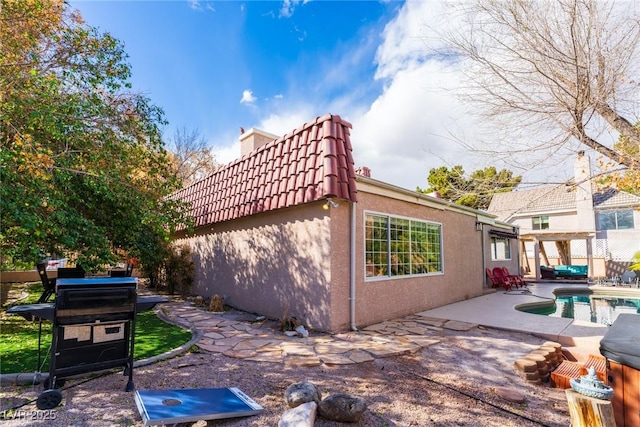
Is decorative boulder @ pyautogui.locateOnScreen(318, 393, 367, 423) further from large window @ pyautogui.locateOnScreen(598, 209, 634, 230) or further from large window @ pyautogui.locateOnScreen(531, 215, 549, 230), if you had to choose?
large window @ pyautogui.locateOnScreen(531, 215, 549, 230)

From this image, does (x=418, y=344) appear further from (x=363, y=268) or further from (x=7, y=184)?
(x=7, y=184)

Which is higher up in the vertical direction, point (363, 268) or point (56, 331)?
point (363, 268)

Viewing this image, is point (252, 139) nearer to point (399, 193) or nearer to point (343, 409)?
point (399, 193)

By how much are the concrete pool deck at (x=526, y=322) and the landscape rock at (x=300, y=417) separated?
536 centimetres

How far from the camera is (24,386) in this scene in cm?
409

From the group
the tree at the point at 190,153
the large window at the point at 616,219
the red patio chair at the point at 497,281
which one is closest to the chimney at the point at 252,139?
the red patio chair at the point at 497,281

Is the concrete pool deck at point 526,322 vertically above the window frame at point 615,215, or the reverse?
the window frame at point 615,215

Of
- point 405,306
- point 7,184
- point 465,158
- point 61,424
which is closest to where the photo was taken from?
point 61,424

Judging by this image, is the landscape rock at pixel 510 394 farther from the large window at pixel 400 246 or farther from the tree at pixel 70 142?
the tree at pixel 70 142

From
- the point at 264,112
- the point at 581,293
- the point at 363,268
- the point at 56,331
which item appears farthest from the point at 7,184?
the point at 581,293

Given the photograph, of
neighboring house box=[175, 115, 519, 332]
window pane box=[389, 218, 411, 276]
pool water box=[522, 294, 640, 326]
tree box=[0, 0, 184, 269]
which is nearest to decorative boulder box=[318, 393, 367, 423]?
neighboring house box=[175, 115, 519, 332]

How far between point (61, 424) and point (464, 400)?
14.3ft

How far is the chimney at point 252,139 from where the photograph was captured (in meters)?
10.6

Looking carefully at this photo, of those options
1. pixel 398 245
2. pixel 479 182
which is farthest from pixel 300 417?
pixel 398 245
